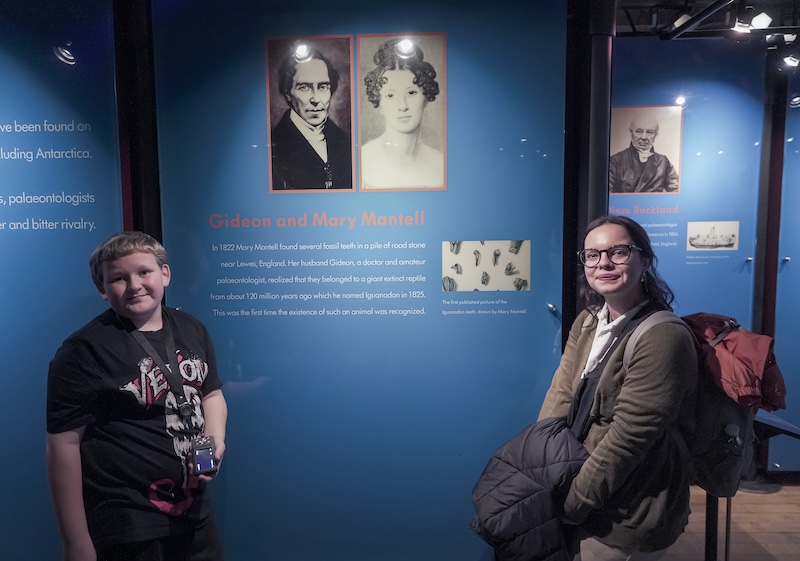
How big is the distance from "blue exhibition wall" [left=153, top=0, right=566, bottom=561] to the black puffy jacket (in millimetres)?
720

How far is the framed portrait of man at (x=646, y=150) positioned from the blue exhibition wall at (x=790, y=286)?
772 millimetres

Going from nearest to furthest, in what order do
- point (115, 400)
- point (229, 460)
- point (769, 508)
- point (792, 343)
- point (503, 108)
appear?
point (115, 400) → point (503, 108) → point (229, 460) → point (769, 508) → point (792, 343)

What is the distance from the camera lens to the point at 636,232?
1.63 metres

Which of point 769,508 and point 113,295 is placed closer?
point 113,295

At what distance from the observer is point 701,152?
146 inches

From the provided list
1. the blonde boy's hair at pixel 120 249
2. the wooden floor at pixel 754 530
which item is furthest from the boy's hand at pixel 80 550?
the wooden floor at pixel 754 530

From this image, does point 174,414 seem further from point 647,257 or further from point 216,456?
point 647,257

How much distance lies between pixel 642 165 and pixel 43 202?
3.86 meters

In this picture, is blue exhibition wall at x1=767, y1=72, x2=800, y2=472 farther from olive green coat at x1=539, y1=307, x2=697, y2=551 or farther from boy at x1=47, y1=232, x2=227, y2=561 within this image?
boy at x1=47, y1=232, x2=227, y2=561

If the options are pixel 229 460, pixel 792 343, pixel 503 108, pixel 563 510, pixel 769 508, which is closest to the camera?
pixel 563 510

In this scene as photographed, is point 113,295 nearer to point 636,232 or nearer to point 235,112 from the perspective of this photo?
point 235,112

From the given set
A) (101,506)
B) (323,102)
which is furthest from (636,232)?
(101,506)

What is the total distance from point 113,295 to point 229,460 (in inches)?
48.5

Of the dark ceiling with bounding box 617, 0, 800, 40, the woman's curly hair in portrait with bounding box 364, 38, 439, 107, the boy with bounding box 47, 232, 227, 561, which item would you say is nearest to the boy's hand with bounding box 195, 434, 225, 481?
the boy with bounding box 47, 232, 227, 561
